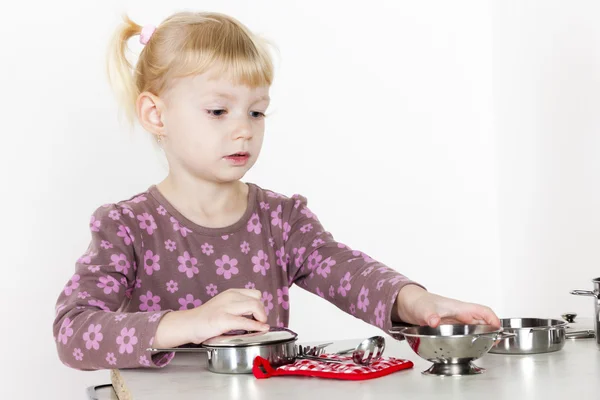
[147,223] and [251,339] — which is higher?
[147,223]

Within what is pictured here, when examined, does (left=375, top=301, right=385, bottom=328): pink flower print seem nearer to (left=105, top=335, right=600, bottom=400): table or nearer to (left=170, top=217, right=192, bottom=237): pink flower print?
(left=105, top=335, right=600, bottom=400): table

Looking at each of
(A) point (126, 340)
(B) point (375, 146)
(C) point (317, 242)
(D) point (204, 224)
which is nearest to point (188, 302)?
(D) point (204, 224)

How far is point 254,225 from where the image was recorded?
63.4 inches

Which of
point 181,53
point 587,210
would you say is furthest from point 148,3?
point 587,210

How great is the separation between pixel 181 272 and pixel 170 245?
50 millimetres

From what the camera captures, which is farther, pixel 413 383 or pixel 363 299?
pixel 363 299

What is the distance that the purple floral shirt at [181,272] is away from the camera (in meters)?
1.20

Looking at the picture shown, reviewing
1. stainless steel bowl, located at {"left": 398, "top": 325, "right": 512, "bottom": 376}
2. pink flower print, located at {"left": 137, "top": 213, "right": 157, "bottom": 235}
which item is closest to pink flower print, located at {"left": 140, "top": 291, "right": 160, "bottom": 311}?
pink flower print, located at {"left": 137, "top": 213, "right": 157, "bottom": 235}

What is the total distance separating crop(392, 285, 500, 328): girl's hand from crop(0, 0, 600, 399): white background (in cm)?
94

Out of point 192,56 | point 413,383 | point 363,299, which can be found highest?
point 192,56

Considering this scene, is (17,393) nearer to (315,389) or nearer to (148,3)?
(148,3)

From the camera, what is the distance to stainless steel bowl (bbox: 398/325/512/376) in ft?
3.25

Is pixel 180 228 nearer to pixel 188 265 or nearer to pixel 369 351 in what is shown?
pixel 188 265

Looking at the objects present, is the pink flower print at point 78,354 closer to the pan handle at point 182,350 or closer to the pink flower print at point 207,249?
the pan handle at point 182,350
